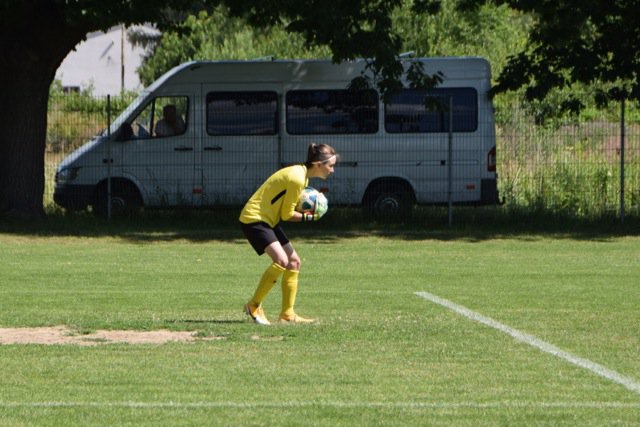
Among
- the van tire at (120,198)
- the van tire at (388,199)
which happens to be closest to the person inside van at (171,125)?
the van tire at (120,198)

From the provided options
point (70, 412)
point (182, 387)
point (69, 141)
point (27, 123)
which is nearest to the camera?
point (70, 412)

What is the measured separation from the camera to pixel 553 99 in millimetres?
28375

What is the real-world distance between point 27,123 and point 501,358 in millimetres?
16502

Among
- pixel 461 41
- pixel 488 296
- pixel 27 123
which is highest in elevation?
pixel 461 41

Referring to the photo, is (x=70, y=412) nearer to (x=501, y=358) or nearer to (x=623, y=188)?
(x=501, y=358)

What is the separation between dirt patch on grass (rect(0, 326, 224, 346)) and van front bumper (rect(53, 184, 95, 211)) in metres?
14.1

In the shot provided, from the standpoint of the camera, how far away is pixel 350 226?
25.3 m

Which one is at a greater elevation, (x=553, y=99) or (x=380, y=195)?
(x=553, y=99)

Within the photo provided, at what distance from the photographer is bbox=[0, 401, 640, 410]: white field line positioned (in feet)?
26.0

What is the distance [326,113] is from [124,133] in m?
3.61

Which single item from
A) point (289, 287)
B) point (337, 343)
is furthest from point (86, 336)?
point (337, 343)

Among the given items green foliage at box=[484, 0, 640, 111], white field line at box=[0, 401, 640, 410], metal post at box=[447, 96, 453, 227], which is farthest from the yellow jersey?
green foliage at box=[484, 0, 640, 111]

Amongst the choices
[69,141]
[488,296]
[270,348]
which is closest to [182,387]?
[270,348]

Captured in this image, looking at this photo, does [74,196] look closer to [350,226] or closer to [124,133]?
[124,133]
